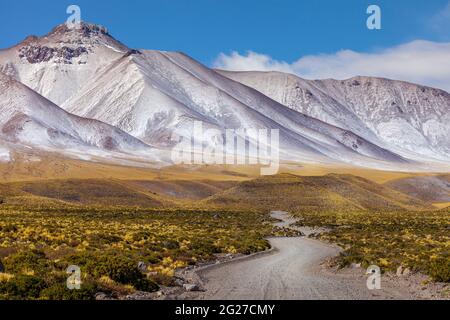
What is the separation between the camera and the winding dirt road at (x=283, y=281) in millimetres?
21000

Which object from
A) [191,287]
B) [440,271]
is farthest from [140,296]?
[440,271]

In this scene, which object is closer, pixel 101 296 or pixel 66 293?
pixel 66 293

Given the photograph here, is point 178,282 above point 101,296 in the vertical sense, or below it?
below

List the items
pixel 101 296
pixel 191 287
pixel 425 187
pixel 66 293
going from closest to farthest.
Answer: pixel 66 293 → pixel 101 296 → pixel 191 287 → pixel 425 187

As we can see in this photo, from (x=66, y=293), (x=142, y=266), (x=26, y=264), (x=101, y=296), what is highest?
(x=66, y=293)

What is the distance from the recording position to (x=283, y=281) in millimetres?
24672

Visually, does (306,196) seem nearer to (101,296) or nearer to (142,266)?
(142,266)

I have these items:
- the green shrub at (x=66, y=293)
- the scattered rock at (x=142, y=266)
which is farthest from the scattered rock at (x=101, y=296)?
the scattered rock at (x=142, y=266)

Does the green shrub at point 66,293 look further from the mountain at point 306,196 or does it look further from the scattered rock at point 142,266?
the mountain at point 306,196

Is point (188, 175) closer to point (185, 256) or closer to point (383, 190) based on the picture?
point (383, 190)

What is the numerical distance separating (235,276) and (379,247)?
15.9 metres
